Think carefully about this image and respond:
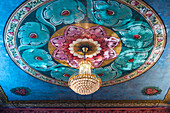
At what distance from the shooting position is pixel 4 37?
5.09 meters

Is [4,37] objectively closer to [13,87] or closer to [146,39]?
[13,87]

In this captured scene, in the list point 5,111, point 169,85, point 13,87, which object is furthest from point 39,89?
point 169,85

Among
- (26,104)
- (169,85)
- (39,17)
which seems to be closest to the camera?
(39,17)

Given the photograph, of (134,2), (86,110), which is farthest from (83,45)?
(86,110)

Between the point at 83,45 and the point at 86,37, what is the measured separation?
0.34 m

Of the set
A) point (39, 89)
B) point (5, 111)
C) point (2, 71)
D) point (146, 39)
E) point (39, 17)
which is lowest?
point (5, 111)

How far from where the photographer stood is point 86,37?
516 cm

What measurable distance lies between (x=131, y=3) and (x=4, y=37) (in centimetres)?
341

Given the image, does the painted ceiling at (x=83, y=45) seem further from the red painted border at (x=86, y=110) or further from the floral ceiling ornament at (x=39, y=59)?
the red painted border at (x=86, y=110)

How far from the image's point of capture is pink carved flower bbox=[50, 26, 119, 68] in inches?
198

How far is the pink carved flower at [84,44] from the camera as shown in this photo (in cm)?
503

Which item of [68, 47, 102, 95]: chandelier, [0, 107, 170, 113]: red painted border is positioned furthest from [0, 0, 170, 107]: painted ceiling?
[68, 47, 102, 95]: chandelier

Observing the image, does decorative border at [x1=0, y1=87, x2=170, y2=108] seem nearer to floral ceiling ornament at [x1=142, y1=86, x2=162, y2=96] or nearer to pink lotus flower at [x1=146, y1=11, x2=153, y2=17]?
floral ceiling ornament at [x1=142, y1=86, x2=162, y2=96]

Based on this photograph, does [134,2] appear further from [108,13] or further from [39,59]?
[39,59]
